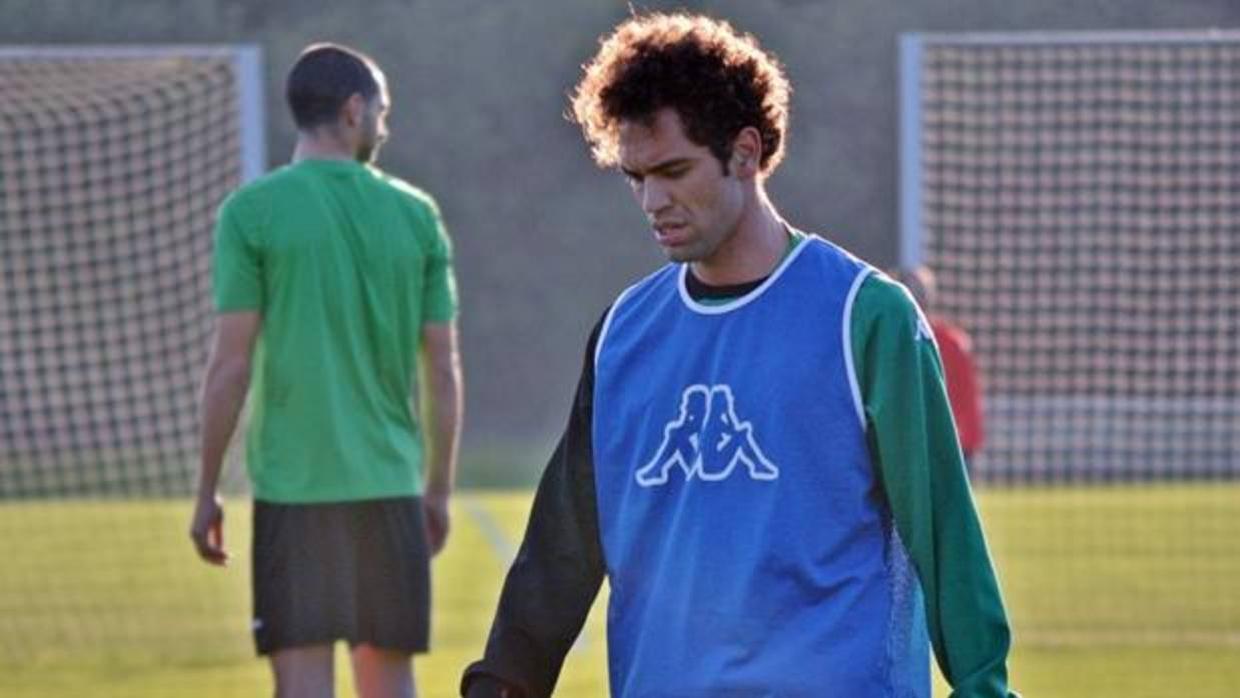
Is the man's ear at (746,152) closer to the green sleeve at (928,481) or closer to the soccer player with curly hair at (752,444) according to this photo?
the soccer player with curly hair at (752,444)

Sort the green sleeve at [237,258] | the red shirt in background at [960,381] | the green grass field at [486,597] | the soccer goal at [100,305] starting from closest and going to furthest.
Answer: the green sleeve at [237,258]
the red shirt in background at [960,381]
the green grass field at [486,597]
the soccer goal at [100,305]

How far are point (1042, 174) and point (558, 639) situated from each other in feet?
62.6

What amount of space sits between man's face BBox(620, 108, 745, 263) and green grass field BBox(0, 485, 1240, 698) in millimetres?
5824

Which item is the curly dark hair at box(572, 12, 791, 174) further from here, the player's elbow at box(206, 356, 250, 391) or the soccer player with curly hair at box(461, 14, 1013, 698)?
the player's elbow at box(206, 356, 250, 391)

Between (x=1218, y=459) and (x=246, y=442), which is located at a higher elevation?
(x=246, y=442)

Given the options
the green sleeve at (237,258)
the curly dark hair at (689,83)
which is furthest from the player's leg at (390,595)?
the curly dark hair at (689,83)

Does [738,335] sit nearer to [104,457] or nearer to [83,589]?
[83,589]

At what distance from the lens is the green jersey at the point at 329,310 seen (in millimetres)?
6359

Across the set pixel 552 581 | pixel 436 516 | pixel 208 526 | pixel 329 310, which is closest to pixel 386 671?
pixel 436 516

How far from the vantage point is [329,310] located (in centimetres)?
641

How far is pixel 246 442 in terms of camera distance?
6598 millimetres

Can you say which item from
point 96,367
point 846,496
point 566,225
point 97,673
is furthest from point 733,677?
point 566,225

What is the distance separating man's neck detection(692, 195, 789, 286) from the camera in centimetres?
370

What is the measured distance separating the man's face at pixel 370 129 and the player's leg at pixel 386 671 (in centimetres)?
109
